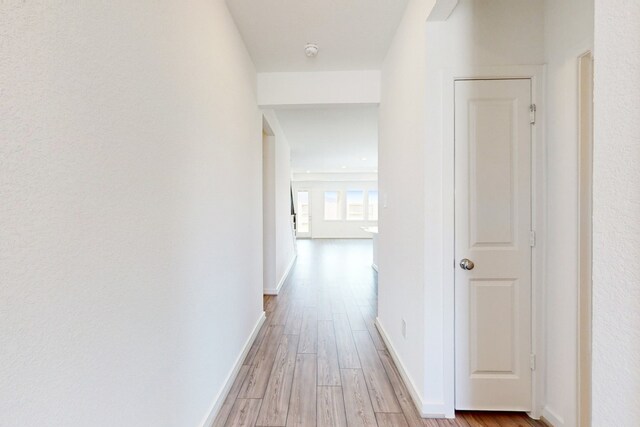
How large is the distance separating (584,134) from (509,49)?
2.15 ft

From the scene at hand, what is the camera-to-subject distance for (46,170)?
0.67 metres

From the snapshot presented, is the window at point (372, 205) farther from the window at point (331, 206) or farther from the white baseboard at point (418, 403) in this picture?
the white baseboard at point (418, 403)

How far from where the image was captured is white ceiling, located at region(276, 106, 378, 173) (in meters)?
4.11

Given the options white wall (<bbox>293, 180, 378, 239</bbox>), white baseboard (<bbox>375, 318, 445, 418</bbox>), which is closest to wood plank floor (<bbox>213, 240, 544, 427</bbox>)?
white baseboard (<bbox>375, 318, 445, 418</bbox>)

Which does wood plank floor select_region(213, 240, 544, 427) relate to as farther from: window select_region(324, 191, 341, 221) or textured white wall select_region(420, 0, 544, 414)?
window select_region(324, 191, 341, 221)

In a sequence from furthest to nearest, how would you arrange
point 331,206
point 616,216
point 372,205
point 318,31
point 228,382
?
point 331,206 < point 372,205 < point 318,31 < point 228,382 < point 616,216

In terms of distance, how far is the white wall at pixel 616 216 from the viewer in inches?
21.8

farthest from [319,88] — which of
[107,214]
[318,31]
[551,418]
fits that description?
[551,418]

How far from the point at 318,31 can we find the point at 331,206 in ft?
31.6

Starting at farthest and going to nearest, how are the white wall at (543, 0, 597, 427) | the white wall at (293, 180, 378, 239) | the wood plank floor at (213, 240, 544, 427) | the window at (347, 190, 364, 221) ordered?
the window at (347, 190, 364, 221) → the white wall at (293, 180, 378, 239) → the wood plank floor at (213, 240, 544, 427) → the white wall at (543, 0, 597, 427)

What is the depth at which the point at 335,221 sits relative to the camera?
1183 cm

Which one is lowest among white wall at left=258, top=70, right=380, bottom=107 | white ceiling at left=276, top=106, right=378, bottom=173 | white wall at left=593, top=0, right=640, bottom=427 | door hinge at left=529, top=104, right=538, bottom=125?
white wall at left=593, top=0, right=640, bottom=427

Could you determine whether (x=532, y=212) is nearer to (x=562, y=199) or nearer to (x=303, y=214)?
(x=562, y=199)

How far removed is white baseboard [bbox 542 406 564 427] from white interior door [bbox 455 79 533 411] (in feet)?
0.27
